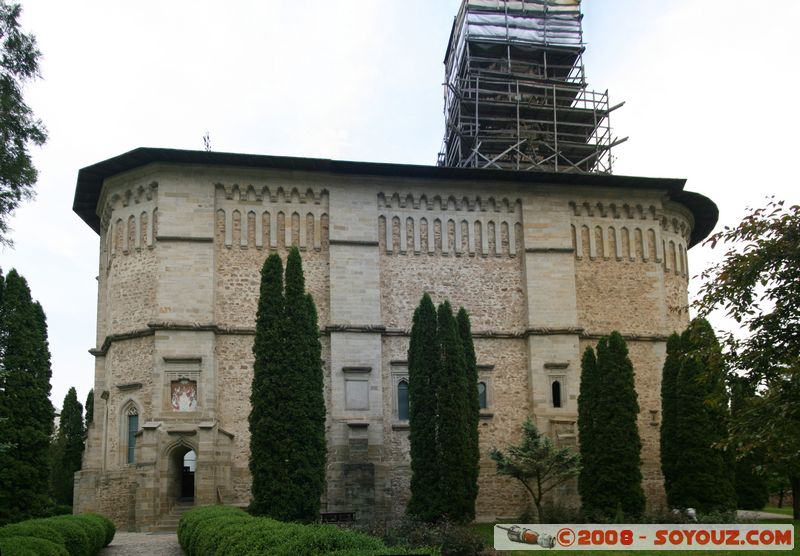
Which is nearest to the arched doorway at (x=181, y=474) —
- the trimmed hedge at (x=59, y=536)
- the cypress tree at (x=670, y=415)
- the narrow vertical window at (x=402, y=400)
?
the trimmed hedge at (x=59, y=536)

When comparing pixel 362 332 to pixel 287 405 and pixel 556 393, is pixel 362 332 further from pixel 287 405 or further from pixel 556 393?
pixel 556 393

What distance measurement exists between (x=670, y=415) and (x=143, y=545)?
15037 millimetres

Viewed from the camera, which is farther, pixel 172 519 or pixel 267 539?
pixel 172 519

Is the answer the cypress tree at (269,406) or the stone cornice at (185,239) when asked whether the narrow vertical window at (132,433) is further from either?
the cypress tree at (269,406)

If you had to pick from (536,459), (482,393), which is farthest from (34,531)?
(482,393)

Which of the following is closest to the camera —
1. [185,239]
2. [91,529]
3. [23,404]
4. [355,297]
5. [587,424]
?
A: [91,529]

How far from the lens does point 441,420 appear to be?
76.0 ft

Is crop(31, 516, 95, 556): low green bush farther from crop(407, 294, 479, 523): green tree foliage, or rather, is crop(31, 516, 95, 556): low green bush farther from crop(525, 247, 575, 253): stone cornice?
crop(525, 247, 575, 253): stone cornice

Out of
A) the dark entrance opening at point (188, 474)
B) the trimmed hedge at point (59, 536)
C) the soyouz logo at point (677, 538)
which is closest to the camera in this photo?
the trimmed hedge at point (59, 536)

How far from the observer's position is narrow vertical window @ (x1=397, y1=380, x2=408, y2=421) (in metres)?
27.3

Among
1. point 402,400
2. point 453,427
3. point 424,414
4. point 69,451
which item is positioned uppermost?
point 402,400

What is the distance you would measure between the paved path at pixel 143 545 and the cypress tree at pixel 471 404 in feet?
24.8

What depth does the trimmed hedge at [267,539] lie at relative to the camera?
1152 cm

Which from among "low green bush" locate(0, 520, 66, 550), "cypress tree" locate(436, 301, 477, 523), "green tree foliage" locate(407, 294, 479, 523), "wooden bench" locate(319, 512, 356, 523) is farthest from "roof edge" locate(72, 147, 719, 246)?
"low green bush" locate(0, 520, 66, 550)
